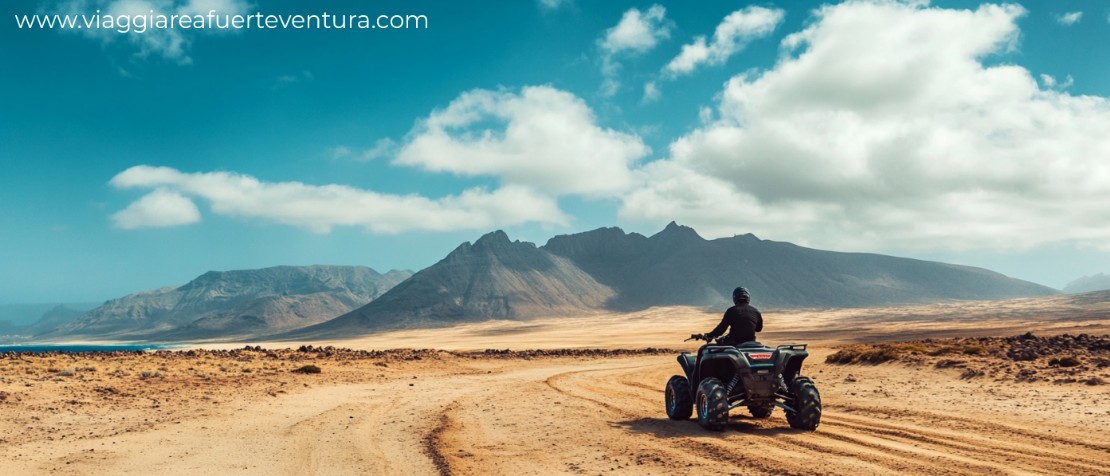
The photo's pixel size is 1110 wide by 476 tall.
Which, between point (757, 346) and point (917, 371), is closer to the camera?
point (757, 346)

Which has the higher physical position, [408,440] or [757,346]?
[757,346]

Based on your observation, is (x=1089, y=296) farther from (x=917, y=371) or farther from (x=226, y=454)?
(x=226, y=454)

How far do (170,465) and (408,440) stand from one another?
12.3 feet

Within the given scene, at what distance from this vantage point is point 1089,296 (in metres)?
154

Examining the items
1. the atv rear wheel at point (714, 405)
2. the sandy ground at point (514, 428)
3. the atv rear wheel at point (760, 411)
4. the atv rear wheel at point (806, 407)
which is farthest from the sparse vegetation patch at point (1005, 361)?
the atv rear wheel at point (714, 405)

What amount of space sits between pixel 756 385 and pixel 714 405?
840 mm

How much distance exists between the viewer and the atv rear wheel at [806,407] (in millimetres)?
11508

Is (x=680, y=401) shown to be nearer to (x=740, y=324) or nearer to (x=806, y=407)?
(x=740, y=324)

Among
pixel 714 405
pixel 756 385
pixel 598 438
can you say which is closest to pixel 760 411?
pixel 756 385

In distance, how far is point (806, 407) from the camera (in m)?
11.5

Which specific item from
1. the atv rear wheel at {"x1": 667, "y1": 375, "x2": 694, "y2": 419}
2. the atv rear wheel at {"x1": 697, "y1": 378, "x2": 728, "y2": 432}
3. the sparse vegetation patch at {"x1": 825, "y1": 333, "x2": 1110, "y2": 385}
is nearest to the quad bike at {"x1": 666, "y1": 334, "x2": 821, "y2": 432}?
the atv rear wheel at {"x1": 697, "y1": 378, "x2": 728, "y2": 432}

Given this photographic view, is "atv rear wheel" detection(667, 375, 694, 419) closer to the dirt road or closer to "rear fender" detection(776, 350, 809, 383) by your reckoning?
the dirt road

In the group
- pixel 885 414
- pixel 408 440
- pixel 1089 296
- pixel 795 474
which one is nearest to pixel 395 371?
pixel 408 440

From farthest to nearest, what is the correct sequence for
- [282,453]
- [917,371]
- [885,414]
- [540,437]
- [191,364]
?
[191,364], [917,371], [885,414], [540,437], [282,453]
